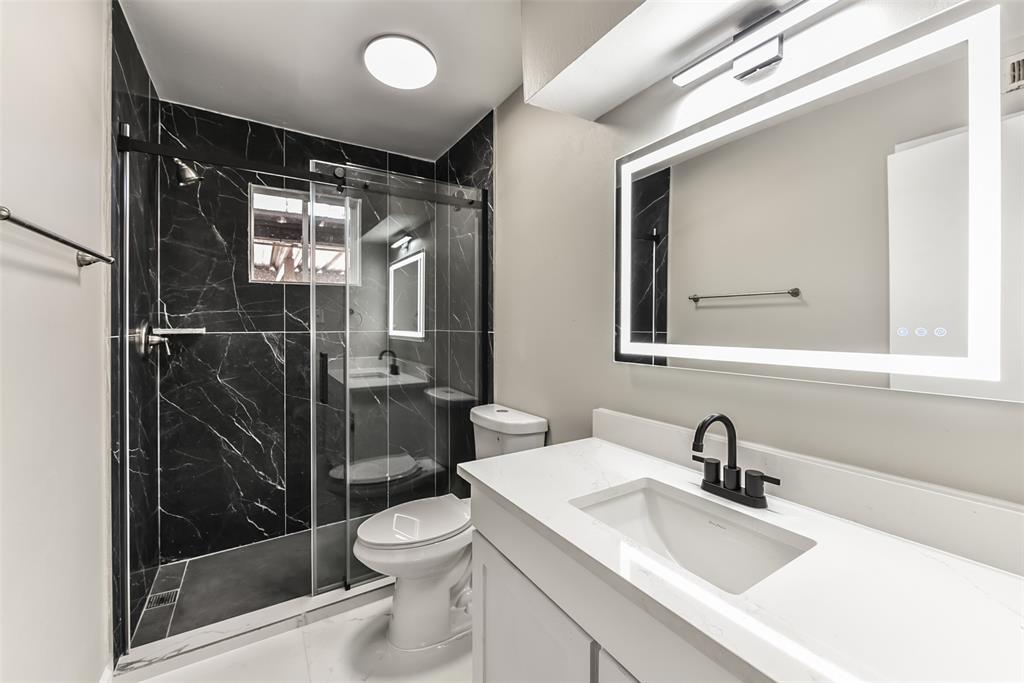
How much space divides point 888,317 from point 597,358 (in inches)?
32.8

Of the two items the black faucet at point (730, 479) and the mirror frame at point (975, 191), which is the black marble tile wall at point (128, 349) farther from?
the mirror frame at point (975, 191)

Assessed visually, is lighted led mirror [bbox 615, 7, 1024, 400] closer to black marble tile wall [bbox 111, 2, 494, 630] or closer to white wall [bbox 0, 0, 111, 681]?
black marble tile wall [bbox 111, 2, 494, 630]

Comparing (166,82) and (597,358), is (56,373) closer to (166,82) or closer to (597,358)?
(597,358)

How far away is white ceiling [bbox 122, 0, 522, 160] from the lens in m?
1.52

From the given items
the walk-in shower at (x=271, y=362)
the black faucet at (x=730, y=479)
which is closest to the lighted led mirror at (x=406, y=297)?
the walk-in shower at (x=271, y=362)

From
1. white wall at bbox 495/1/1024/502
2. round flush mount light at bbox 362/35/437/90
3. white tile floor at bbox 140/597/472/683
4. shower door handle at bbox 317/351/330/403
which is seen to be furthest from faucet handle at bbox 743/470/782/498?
round flush mount light at bbox 362/35/437/90

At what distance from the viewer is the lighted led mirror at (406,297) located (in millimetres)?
1904

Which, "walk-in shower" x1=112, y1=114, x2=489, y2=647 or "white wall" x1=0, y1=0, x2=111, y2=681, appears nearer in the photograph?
"white wall" x1=0, y1=0, x2=111, y2=681

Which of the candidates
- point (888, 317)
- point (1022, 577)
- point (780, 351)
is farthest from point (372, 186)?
point (1022, 577)

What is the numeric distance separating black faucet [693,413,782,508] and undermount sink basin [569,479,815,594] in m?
0.04

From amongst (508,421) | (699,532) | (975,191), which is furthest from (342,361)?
(975,191)

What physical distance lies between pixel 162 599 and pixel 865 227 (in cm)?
291

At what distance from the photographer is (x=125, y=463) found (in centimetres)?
156

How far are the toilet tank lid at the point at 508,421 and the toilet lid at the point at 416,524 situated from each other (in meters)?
0.39
